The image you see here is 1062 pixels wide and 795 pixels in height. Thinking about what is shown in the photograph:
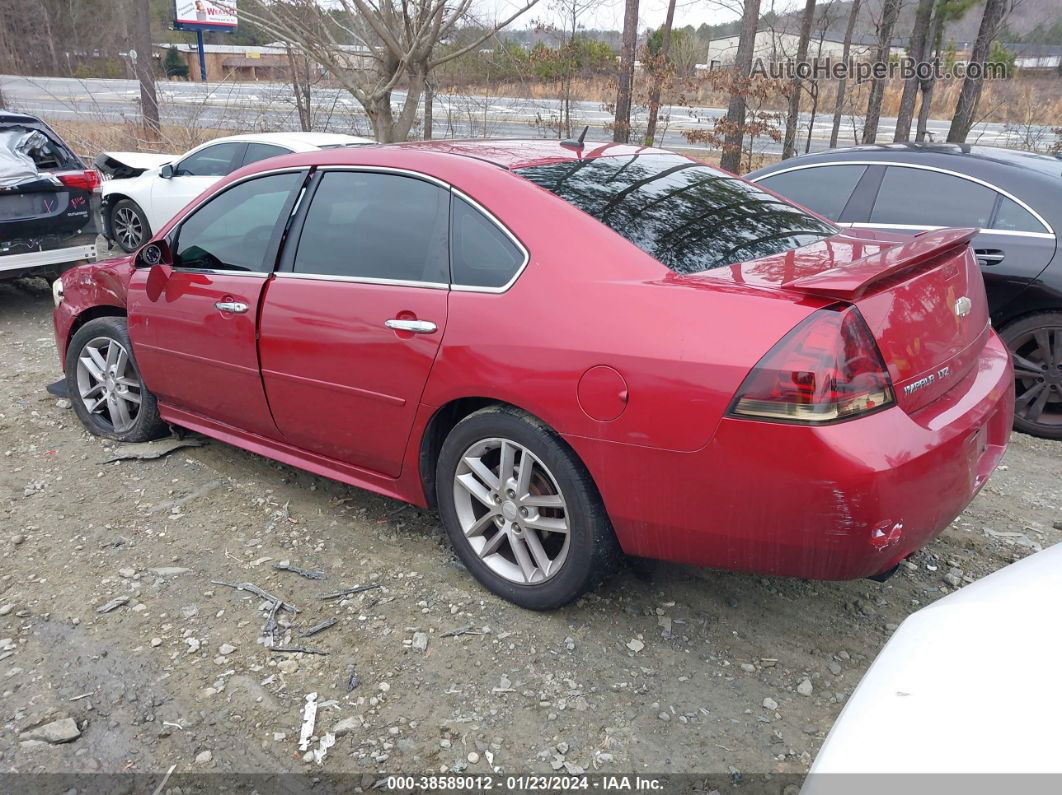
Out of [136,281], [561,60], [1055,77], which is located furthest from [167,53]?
[136,281]

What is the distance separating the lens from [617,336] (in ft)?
8.41

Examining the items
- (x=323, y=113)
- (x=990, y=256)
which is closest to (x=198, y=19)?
(x=323, y=113)

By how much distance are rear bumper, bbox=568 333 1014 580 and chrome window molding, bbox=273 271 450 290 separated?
862mm

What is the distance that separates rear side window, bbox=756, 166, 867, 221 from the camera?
18.7 ft

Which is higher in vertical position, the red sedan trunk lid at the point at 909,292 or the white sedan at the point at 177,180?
the red sedan trunk lid at the point at 909,292

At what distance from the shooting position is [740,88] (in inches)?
510

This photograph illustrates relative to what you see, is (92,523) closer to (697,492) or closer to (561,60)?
(697,492)

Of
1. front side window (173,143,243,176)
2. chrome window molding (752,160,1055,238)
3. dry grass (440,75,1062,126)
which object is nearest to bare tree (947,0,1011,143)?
dry grass (440,75,1062,126)

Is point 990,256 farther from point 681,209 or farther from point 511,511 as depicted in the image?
point 511,511

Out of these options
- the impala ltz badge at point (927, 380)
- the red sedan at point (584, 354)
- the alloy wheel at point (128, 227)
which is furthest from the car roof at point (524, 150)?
the alloy wheel at point (128, 227)

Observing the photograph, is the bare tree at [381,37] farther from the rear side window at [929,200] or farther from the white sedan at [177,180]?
the rear side window at [929,200]

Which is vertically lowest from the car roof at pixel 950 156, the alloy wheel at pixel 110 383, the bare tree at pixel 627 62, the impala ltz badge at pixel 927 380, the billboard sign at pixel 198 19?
the alloy wheel at pixel 110 383

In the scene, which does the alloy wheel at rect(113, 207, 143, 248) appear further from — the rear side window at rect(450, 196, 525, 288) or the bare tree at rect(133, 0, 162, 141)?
the rear side window at rect(450, 196, 525, 288)

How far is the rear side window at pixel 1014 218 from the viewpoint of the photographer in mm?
4957
